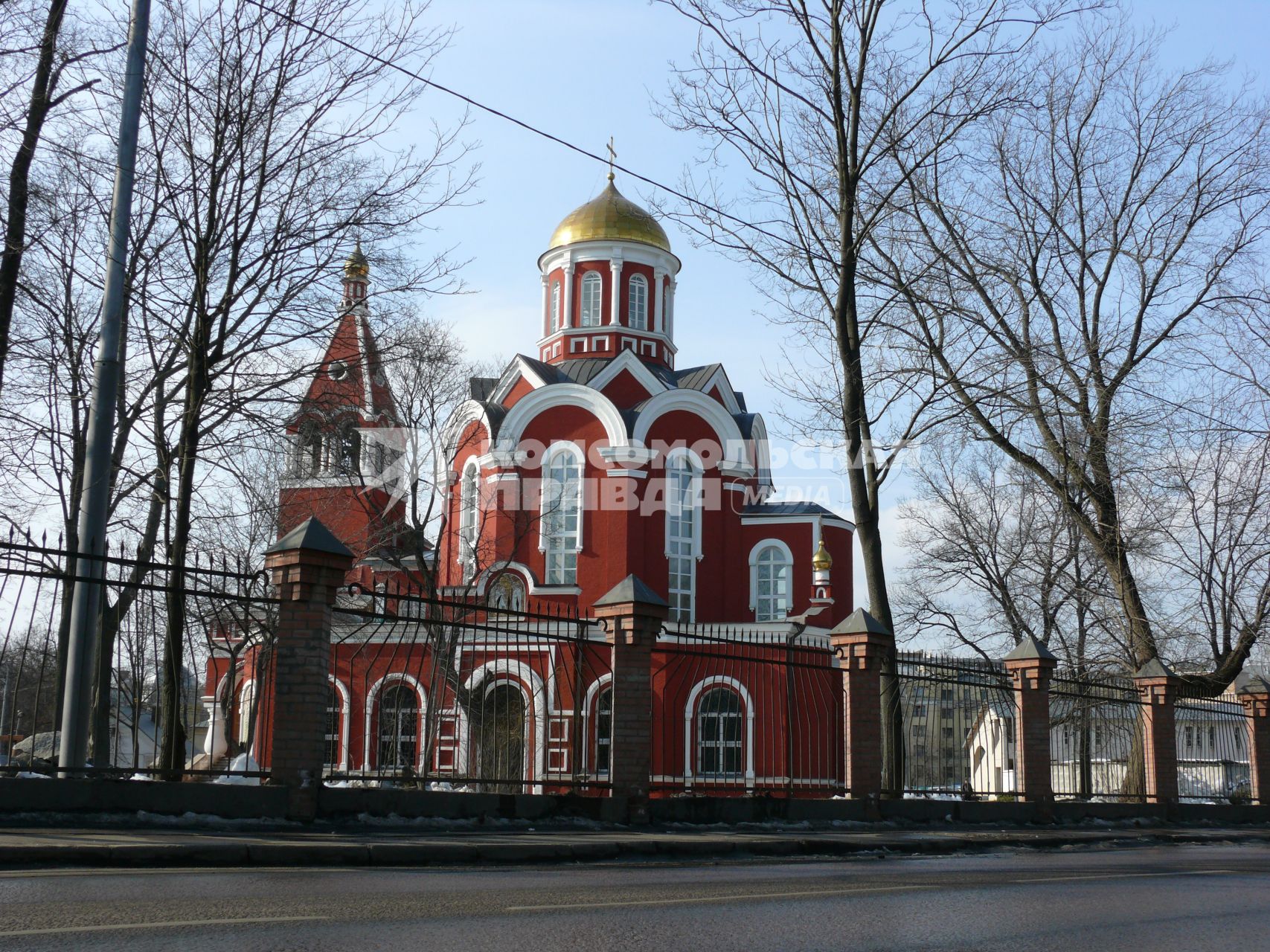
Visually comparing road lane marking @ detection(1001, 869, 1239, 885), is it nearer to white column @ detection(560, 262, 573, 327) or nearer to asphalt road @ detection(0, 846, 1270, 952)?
asphalt road @ detection(0, 846, 1270, 952)

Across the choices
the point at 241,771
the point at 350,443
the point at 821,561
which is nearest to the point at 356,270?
the point at 350,443

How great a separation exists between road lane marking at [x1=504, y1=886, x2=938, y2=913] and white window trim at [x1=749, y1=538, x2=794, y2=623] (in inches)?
848

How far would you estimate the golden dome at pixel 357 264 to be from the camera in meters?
13.6

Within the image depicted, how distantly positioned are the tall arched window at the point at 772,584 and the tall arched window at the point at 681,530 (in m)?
1.86

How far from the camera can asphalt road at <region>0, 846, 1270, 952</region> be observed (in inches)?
176

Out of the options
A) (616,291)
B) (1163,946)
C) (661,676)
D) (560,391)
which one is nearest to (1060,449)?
(661,676)

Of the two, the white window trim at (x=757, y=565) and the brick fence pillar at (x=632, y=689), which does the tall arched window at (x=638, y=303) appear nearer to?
the white window trim at (x=757, y=565)

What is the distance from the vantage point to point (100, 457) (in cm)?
915

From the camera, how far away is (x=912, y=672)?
14727 mm

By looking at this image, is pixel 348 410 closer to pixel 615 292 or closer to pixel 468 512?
pixel 468 512

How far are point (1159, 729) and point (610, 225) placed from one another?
18978 millimetres

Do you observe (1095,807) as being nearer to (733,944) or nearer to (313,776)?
(313,776)

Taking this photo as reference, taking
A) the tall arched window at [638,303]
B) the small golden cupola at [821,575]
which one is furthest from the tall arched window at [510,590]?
the tall arched window at [638,303]

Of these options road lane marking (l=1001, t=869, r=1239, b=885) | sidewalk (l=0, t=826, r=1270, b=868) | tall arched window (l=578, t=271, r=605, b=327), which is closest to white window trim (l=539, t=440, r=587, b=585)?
tall arched window (l=578, t=271, r=605, b=327)
